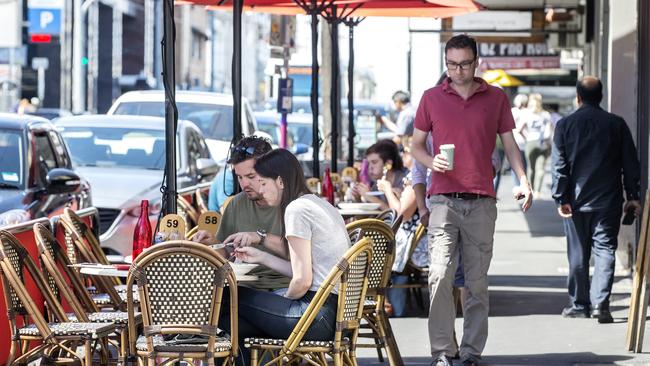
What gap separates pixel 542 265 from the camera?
1669 centimetres

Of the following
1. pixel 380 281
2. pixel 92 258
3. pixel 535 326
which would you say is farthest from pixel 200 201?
pixel 380 281

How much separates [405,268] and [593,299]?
149 centimetres

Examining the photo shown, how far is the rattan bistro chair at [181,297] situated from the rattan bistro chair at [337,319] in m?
0.30

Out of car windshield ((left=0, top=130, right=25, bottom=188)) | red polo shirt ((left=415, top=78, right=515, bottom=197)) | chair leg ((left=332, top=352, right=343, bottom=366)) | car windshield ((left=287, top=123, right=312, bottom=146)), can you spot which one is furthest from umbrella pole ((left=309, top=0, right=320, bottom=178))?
car windshield ((left=287, top=123, right=312, bottom=146))

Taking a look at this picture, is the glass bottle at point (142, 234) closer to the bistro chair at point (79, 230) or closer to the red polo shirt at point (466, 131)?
the bistro chair at point (79, 230)

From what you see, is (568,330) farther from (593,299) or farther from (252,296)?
(252,296)

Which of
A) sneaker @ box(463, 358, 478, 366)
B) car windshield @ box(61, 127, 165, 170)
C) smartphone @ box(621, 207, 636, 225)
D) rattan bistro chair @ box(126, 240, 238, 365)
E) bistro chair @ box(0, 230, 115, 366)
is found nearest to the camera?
rattan bistro chair @ box(126, 240, 238, 365)

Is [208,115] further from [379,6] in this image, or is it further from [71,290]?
[71,290]

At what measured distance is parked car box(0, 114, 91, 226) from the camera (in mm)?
11867

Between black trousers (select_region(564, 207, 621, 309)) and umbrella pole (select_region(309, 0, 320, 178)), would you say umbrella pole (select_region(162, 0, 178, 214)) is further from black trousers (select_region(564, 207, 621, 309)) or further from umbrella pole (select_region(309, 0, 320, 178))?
umbrella pole (select_region(309, 0, 320, 178))

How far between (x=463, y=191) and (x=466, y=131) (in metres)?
0.36

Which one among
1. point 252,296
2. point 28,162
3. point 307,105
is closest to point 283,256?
point 252,296

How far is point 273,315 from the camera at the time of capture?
726 centimetres

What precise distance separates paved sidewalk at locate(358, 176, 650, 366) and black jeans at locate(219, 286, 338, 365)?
2.40 metres
